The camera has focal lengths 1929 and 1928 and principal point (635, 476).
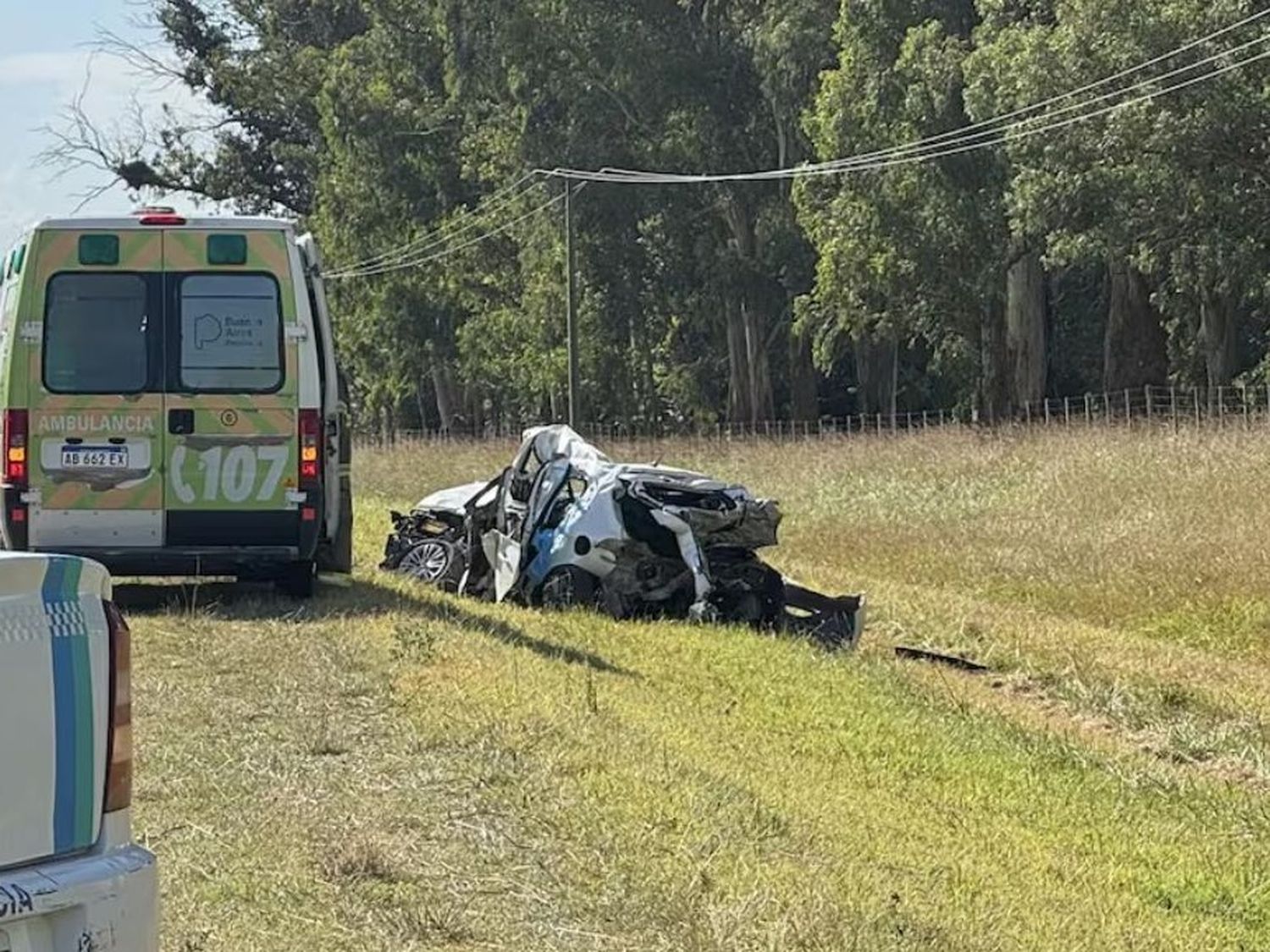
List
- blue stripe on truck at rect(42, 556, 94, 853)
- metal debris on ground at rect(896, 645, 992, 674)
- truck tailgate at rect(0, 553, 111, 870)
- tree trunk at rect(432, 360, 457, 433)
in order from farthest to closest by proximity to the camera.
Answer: tree trunk at rect(432, 360, 457, 433), metal debris on ground at rect(896, 645, 992, 674), blue stripe on truck at rect(42, 556, 94, 853), truck tailgate at rect(0, 553, 111, 870)

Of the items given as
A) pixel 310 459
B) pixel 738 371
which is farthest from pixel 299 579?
pixel 738 371

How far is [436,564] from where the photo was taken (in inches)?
611

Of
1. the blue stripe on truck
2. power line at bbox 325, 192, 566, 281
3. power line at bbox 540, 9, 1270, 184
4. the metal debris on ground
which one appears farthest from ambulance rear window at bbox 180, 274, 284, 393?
power line at bbox 325, 192, 566, 281

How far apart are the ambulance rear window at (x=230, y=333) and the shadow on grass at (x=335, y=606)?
151 centimetres

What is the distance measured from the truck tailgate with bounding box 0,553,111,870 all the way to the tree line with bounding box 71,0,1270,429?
26860mm

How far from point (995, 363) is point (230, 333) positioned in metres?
30.8

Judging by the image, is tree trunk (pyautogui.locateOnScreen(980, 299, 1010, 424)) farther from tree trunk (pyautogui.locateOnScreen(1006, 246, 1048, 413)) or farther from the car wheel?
the car wheel

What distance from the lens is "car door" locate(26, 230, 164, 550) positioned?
12.4 metres

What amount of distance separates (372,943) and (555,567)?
868cm

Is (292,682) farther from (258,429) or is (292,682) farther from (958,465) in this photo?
(958,465)

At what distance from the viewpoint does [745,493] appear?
13906mm

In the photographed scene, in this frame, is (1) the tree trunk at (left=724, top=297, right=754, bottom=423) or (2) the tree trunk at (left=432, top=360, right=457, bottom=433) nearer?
→ (1) the tree trunk at (left=724, top=297, right=754, bottom=423)

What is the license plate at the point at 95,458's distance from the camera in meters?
12.5

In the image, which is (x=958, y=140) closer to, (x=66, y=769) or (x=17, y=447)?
(x=17, y=447)
